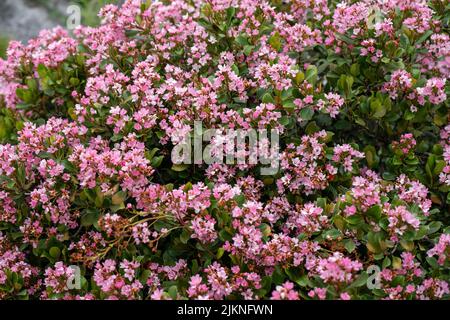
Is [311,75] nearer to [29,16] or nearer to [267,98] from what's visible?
[267,98]

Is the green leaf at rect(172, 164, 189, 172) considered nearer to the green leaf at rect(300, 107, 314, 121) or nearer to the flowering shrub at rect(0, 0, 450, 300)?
the flowering shrub at rect(0, 0, 450, 300)

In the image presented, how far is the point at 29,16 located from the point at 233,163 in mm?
6110

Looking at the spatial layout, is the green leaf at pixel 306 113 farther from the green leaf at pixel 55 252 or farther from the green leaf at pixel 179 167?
the green leaf at pixel 55 252

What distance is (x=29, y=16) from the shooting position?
8.12 meters

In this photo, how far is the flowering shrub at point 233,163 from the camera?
9.28ft

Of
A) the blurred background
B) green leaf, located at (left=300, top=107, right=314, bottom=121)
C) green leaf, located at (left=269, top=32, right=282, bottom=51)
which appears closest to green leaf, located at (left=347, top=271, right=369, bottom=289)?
green leaf, located at (left=300, top=107, right=314, bottom=121)

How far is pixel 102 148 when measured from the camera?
3.32 metres

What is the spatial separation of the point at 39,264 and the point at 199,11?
6.63 ft

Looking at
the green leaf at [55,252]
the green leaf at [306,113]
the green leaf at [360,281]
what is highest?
the green leaf at [306,113]

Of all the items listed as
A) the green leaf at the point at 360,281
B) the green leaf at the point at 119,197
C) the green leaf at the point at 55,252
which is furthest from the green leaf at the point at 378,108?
the green leaf at the point at 55,252

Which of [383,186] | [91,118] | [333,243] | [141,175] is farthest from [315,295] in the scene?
[91,118]

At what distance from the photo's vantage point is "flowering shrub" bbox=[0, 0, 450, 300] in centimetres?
283

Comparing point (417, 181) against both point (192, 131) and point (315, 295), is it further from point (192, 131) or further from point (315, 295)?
point (192, 131)

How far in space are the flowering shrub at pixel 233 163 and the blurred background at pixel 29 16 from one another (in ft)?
13.6
